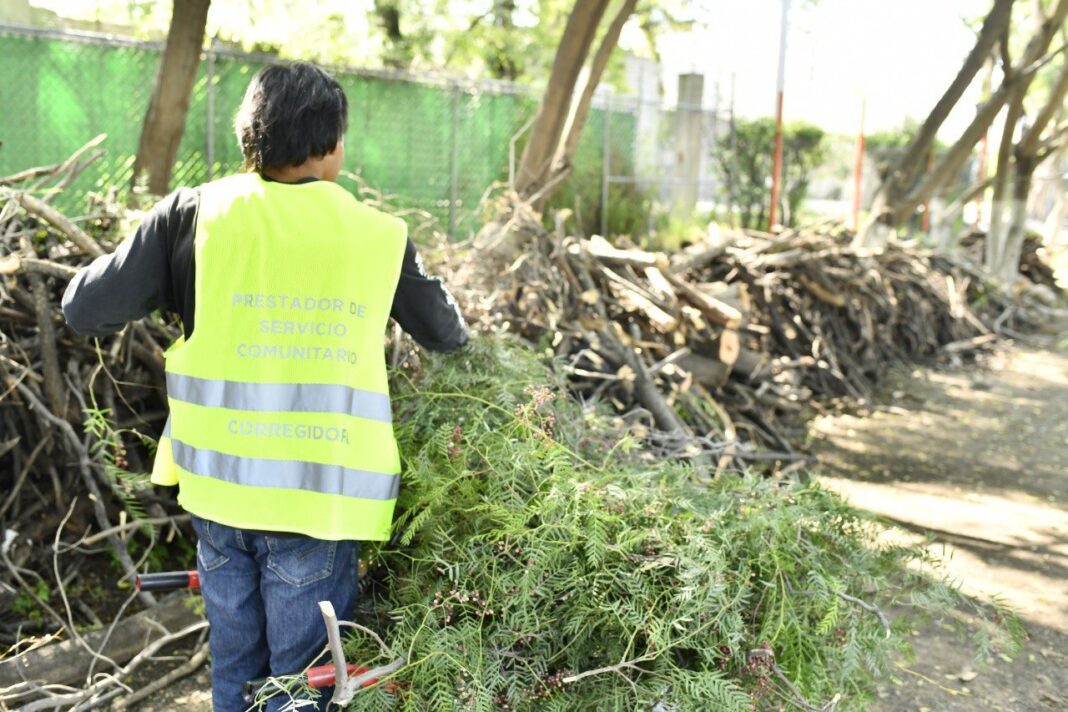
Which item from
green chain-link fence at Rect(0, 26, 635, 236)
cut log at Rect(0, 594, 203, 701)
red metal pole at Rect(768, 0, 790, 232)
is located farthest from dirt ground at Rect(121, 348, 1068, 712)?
red metal pole at Rect(768, 0, 790, 232)

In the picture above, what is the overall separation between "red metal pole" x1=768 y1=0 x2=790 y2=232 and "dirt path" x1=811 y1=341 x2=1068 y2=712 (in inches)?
208

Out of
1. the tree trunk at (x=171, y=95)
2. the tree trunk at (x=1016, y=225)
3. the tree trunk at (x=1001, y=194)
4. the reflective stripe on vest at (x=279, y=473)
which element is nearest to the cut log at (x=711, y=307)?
the tree trunk at (x=171, y=95)

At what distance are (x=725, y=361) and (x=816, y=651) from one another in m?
3.93

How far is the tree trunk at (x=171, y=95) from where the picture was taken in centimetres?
632

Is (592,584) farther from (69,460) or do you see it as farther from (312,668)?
(69,460)

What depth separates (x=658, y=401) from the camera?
5586 millimetres

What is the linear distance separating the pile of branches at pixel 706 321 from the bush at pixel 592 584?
1.22 metres

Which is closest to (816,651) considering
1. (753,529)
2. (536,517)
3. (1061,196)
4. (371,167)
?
(753,529)

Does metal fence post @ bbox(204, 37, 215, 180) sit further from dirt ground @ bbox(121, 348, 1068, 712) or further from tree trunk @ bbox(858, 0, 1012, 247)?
tree trunk @ bbox(858, 0, 1012, 247)

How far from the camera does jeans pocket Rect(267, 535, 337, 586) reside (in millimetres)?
2455

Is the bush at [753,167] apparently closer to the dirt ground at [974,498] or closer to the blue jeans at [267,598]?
the dirt ground at [974,498]

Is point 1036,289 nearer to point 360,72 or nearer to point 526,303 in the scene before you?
→ point 360,72

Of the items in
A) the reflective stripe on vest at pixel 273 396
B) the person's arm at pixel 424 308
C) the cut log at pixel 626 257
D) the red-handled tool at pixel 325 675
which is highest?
the person's arm at pixel 424 308

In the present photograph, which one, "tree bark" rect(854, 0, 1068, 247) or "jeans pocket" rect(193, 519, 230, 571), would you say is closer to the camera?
"jeans pocket" rect(193, 519, 230, 571)
